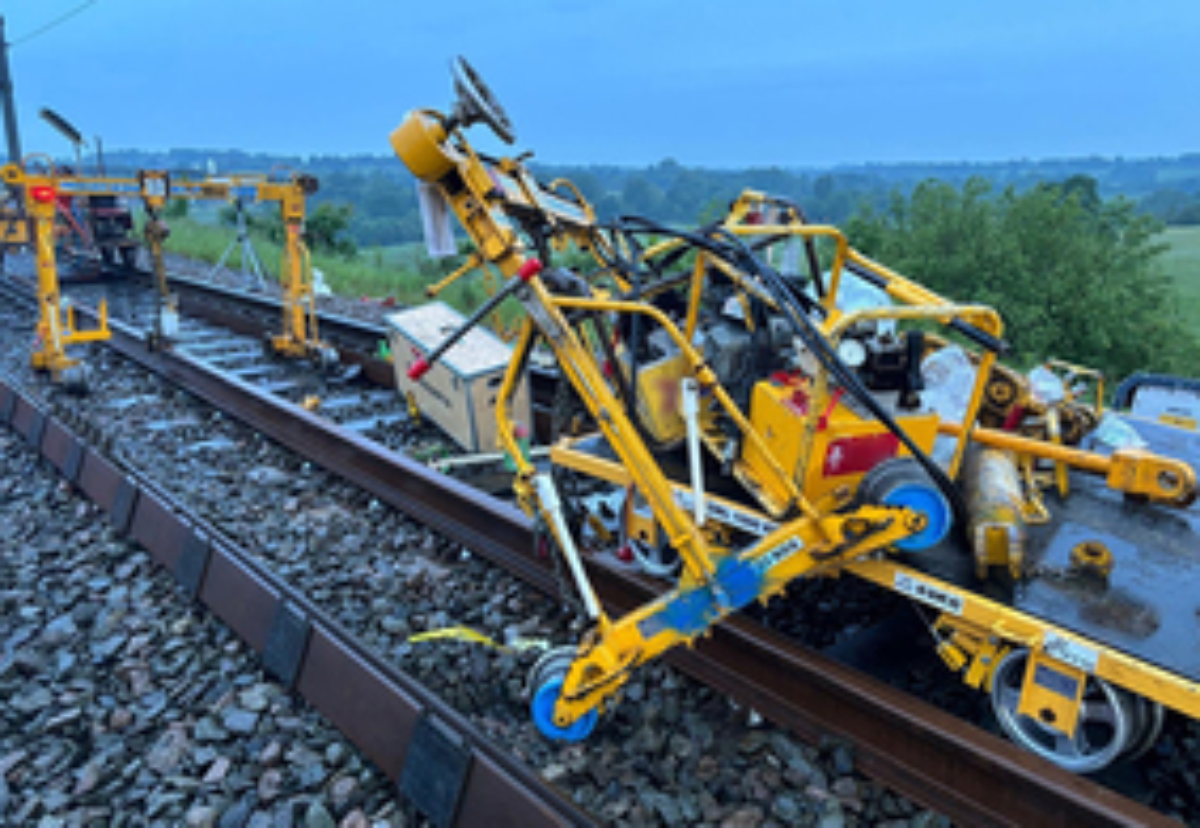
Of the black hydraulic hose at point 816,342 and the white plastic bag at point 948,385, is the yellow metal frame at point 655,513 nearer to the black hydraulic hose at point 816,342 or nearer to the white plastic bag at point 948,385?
the black hydraulic hose at point 816,342

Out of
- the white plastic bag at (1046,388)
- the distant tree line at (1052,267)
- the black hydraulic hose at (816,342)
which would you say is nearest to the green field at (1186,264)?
the distant tree line at (1052,267)

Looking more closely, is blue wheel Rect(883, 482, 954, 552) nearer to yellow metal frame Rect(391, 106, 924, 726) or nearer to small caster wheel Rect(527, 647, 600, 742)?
yellow metal frame Rect(391, 106, 924, 726)

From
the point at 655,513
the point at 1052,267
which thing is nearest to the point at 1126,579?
the point at 655,513

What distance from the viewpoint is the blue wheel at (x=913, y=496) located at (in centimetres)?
323

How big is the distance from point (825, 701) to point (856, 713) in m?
0.14

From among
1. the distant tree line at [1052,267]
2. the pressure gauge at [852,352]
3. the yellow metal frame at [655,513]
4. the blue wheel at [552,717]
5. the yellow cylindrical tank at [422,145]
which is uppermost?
the distant tree line at [1052,267]

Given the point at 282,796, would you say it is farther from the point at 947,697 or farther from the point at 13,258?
the point at 13,258

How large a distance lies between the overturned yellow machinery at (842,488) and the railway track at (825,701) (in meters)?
0.27

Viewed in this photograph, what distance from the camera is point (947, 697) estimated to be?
3.70 metres

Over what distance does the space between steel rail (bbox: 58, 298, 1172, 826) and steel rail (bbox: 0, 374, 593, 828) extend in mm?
1074

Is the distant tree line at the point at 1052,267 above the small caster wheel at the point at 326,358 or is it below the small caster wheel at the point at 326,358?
above

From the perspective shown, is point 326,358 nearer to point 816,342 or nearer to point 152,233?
point 152,233

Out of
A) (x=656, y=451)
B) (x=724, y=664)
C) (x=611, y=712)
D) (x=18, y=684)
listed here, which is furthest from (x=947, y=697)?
(x=18, y=684)

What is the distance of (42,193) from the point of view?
27.3 ft
